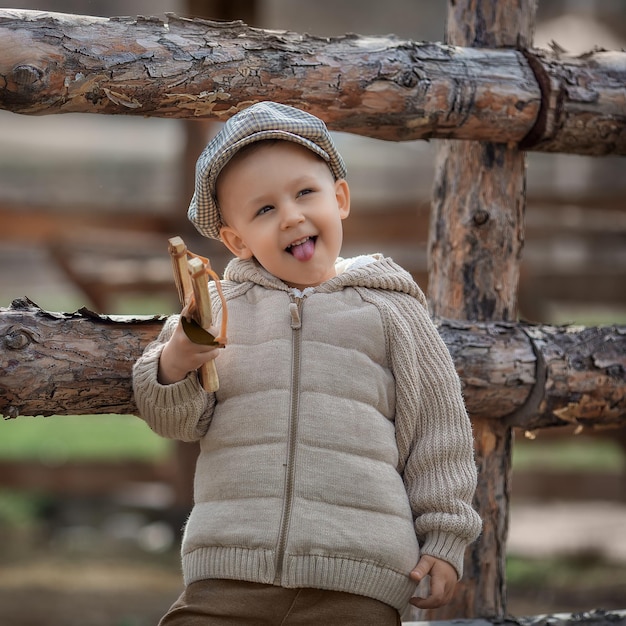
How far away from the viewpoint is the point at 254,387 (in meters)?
1.65

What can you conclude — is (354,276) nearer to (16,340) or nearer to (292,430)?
(292,430)

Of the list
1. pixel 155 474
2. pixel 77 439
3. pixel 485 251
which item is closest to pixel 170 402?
pixel 485 251

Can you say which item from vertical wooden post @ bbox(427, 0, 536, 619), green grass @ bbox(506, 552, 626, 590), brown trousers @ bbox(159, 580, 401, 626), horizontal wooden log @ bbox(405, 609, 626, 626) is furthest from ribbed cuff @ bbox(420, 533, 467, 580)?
green grass @ bbox(506, 552, 626, 590)

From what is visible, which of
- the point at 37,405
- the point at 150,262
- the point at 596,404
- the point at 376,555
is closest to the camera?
the point at 376,555

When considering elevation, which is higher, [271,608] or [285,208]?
[285,208]

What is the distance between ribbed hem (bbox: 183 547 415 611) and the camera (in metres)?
1.57

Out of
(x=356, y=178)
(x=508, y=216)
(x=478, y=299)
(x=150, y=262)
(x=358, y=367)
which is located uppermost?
(x=356, y=178)

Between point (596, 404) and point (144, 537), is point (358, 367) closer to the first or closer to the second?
point (596, 404)

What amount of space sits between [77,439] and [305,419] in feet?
18.4

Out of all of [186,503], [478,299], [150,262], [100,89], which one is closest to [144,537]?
[186,503]

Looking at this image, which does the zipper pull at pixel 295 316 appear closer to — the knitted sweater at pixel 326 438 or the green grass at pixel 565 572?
the knitted sweater at pixel 326 438

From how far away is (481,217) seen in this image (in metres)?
2.28

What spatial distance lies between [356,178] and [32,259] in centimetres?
514

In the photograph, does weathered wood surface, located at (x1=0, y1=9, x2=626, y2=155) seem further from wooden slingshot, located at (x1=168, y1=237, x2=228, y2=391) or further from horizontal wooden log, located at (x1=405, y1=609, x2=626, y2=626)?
horizontal wooden log, located at (x1=405, y1=609, x2=626, y2=626)
